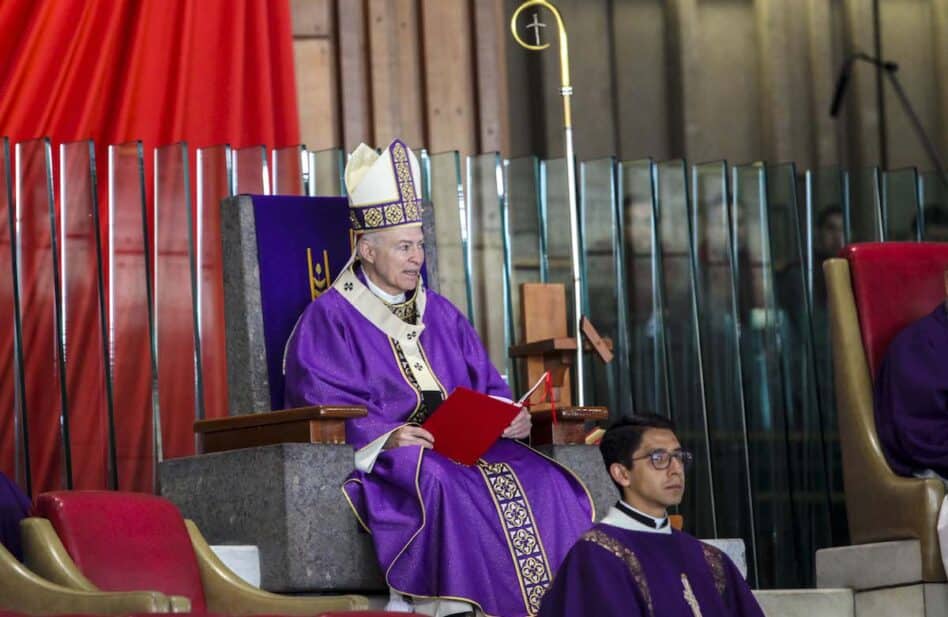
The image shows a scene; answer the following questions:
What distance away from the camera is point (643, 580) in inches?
144

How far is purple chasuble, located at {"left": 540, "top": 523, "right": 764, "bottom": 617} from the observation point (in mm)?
3617

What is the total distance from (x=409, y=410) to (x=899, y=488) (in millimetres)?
1388

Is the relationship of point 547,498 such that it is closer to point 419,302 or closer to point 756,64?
point 419,302

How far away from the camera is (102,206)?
22.0ft

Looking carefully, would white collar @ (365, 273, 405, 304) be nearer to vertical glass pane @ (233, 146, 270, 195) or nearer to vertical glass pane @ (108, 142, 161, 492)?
vertical glass pane @ (233, 146, 270, 195)

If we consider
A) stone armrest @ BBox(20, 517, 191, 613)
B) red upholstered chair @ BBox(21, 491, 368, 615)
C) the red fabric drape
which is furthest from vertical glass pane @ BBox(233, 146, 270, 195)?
stone armrest @ BBox(20, 517, 191, 613)

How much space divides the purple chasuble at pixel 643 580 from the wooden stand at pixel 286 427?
4.10ft

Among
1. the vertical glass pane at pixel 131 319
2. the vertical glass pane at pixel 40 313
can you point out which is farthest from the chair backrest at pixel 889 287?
the vertical glass pane at pixel 40 313

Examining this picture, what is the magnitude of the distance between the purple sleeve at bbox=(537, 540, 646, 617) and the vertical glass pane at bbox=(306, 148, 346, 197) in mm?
3220

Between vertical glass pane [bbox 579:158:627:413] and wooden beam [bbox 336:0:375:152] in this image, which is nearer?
vertical glass pane [bbox 579:158:627:413]

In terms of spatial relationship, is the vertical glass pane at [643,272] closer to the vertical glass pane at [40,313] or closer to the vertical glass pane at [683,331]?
the vertical glass pane at [683,331]

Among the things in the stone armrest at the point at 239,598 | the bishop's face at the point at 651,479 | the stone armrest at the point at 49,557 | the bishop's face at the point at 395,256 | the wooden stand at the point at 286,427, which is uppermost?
the bishop's face at the point at 395,256

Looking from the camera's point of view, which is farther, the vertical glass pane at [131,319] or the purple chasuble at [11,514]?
the vertical glass pane at [131,319]

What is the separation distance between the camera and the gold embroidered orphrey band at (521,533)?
474cm
